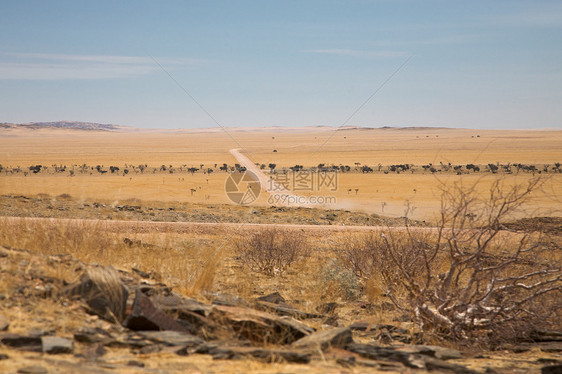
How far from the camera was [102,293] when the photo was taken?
631 cm

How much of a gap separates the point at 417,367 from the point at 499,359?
1674 millimetres

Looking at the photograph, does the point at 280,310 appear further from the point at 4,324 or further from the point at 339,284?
the point at 4,324

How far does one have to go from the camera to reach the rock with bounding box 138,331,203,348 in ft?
18.9

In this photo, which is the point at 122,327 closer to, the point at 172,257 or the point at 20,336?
the point at 20,336

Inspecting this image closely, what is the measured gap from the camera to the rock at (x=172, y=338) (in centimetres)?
575

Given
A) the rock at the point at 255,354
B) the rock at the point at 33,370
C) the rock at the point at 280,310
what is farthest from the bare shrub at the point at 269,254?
the rock at the point at 33,370

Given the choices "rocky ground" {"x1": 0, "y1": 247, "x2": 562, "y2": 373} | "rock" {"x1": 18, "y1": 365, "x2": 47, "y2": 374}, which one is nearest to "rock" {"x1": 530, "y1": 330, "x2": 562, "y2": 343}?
"rocky ground" {"x1": 0, "y1": 247, "x2": 562, "y2": 373}

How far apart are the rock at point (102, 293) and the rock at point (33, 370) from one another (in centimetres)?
148

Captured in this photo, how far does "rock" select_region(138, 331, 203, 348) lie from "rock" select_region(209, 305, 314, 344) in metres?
0.55

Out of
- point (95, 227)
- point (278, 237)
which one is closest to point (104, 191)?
point (278, 237)

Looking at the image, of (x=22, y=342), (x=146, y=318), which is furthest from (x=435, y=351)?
(x=22, y=342)

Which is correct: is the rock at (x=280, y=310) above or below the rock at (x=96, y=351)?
below

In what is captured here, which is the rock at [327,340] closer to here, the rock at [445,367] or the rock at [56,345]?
the rock at [445,367]

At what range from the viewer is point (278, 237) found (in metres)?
14.1
